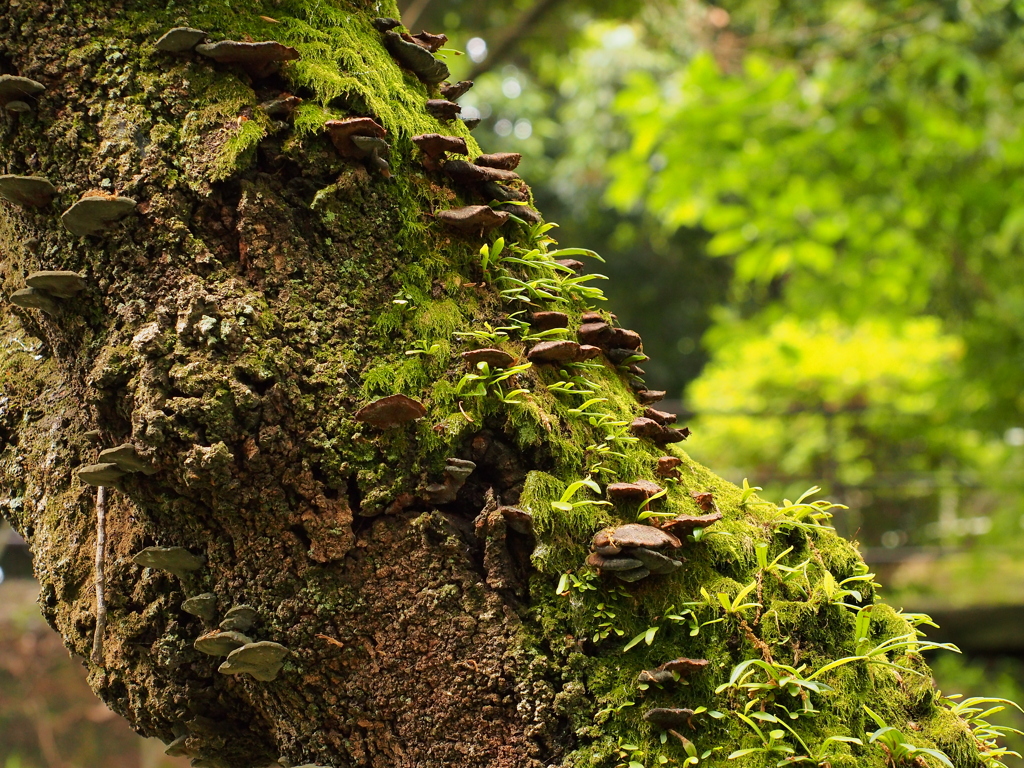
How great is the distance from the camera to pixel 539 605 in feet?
5.75

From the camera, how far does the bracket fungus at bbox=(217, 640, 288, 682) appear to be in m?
1.68

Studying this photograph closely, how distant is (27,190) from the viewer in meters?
1.84

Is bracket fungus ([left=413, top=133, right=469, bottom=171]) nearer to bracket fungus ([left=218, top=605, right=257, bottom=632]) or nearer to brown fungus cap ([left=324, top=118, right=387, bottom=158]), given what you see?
brown fungus cap ([left=324, top=118, right=387, bottom=158])

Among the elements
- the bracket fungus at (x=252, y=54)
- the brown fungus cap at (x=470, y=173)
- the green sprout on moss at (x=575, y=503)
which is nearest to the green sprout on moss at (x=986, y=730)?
the green sprout on moss at (x=575, y=503)

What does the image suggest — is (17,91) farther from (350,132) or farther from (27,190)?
(350,132)

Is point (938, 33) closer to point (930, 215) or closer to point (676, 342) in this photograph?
point (930, 215)

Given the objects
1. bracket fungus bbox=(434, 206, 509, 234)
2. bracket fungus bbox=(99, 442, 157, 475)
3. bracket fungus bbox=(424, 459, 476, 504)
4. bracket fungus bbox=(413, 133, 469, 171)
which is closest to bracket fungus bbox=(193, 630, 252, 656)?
bracket fungus bbox=(99, 442, 157, 475)

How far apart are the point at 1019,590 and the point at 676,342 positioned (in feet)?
26.2

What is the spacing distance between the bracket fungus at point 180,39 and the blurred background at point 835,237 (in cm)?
583

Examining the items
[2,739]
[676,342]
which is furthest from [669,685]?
[676,342]

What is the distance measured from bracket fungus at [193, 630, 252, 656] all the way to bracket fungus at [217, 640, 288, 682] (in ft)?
0.06

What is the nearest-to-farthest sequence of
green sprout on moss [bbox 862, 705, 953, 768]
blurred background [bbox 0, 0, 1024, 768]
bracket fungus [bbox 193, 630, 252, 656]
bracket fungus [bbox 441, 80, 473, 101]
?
green sprout on moss [bbox 862, 705, 953, 768]
bracket fungus [bbox 193, 630, 252, 656]
bracket fungus [bbox 441, 80, 473, 101]
blurred background [bbox 0, 0, 1024, 768]

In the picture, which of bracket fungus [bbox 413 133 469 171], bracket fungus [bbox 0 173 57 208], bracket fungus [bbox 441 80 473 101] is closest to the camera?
bracket fungus [bbox 0 173 57 208]

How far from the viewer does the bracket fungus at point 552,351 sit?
1.88 meters
